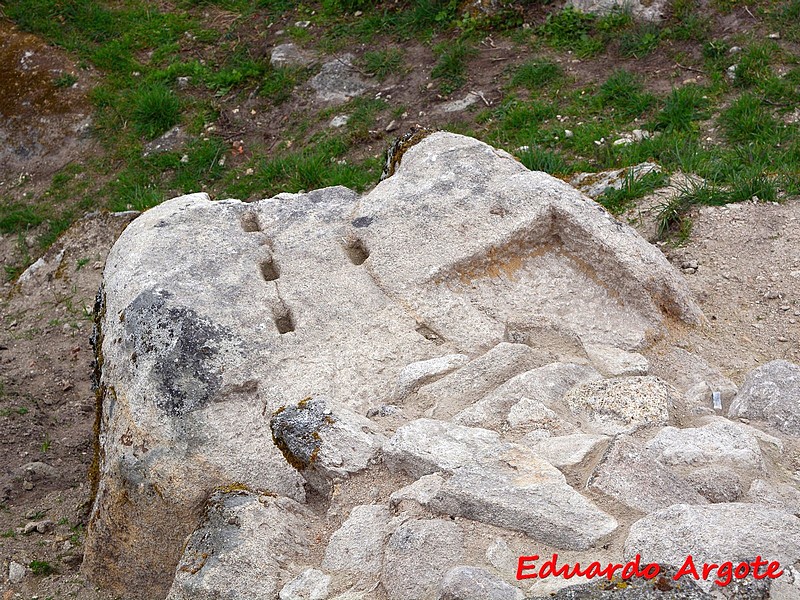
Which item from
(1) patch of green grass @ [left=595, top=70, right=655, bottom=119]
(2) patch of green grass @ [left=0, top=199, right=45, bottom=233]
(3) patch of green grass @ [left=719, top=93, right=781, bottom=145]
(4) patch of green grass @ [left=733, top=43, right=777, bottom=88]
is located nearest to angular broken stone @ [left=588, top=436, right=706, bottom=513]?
(3) patch of green grass @ [left=719, top=93, right=781, bottom=145]

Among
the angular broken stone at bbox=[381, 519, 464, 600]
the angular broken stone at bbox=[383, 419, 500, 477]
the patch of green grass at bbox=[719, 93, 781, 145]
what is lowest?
the patch of green grass at bbox=[719, 93, 781, 145]

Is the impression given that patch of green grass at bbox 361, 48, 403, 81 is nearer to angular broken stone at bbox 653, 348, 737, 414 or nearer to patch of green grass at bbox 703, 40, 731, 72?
patch of green grass at bbox 703, 40, 731, 72

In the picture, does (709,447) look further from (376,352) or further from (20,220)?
(20,220)

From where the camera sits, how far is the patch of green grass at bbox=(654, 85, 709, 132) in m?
7.23

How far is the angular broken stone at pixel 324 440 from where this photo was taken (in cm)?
355

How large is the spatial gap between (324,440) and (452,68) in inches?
224

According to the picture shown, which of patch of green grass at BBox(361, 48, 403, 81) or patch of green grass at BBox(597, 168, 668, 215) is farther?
patch of green grass at BBox(361, 48, 403, 81)

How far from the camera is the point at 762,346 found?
4.66 meters

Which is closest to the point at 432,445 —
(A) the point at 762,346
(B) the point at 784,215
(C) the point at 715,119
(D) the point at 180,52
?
(A) the point at 762,346

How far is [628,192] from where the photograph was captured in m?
6.24

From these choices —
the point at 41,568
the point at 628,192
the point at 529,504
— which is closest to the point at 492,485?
the point at 529,504

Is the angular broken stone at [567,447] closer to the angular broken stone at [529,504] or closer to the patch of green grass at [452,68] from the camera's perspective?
the angular broken stone at [529,504]

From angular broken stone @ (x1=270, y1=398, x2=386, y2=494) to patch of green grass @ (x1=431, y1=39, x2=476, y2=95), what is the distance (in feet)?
17.4

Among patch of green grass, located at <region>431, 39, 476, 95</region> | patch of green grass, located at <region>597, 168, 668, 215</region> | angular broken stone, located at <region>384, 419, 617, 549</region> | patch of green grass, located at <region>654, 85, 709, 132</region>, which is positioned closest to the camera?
angular broken stone, located at <region>384, 419, 617, 549</region>
